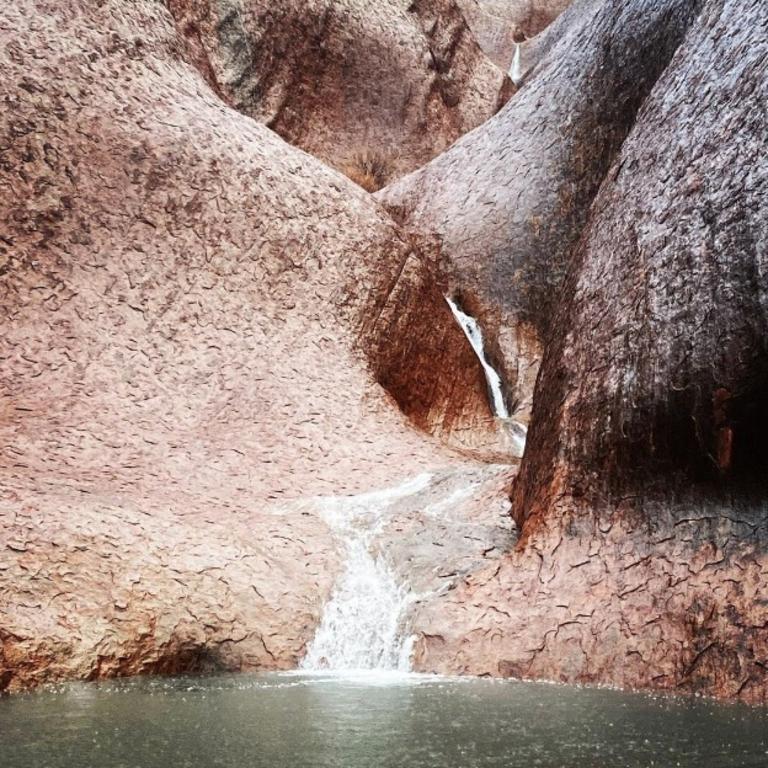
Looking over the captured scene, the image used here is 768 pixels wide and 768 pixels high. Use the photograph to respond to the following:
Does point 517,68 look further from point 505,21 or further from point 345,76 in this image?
point 345,76

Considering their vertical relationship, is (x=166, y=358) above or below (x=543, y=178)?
below

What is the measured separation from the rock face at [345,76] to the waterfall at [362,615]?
432 inches

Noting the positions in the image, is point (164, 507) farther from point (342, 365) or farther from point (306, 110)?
point (306, 110)

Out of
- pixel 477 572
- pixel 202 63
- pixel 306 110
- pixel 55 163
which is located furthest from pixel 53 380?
pixel 306 110

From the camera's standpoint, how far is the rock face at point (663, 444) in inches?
220

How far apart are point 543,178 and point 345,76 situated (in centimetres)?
649

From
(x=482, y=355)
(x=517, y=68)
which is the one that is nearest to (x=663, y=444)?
(x=482, y=355)

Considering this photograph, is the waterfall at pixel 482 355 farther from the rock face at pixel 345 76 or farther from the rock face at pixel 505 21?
the rock face at pixel 505 21

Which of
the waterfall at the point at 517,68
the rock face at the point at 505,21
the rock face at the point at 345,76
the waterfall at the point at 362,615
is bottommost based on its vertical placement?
the waterfall at the point at 362,615

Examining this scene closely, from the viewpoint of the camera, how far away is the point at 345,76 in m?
18.9

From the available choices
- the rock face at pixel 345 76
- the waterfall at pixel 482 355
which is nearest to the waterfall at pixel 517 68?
the rock face at pixel 345 76

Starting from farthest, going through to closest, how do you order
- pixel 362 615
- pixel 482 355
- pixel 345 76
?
pixel 345 76 → pixel 482 355 → pixel 362 615

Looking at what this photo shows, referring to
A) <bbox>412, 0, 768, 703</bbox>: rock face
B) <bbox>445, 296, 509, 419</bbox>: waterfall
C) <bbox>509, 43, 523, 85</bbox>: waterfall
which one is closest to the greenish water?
<bbox>412, 0, 768, 703</bbox>: rock face

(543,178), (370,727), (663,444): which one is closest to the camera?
(370,727)
